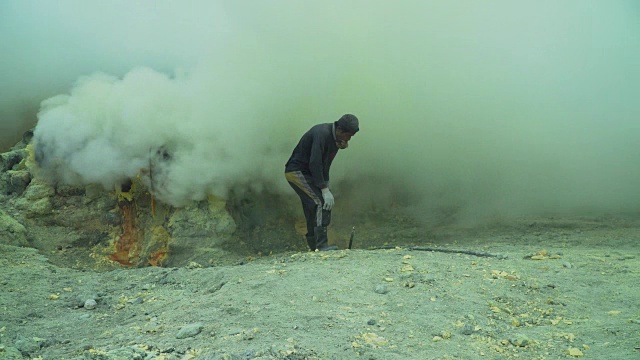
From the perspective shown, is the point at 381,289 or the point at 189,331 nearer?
the point at 189,331

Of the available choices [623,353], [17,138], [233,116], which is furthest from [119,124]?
[623,353]

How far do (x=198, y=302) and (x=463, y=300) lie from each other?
1517 mm

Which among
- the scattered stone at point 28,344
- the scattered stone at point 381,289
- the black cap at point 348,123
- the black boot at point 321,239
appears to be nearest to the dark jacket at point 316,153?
the black cap at point 348,123

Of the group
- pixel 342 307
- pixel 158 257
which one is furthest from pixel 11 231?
pixel 342 307

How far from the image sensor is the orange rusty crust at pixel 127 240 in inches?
219

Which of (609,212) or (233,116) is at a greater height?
(233,116)

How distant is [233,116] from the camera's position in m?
5.58

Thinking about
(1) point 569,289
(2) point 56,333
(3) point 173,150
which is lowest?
(2) point 56,333

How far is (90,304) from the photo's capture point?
3520 millimetres

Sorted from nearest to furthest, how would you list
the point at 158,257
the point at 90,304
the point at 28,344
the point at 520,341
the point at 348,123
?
1. the point at 520,341
2. the point at 28,344
3. the point at 90,304
4. the point at 348,123
5. the point at 158,257

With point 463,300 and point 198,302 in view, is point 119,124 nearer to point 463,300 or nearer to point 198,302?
point 198,302

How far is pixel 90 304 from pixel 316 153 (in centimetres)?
228

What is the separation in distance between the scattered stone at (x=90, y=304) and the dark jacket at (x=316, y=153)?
2.20m

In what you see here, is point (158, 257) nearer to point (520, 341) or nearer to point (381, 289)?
point (381, 289)
